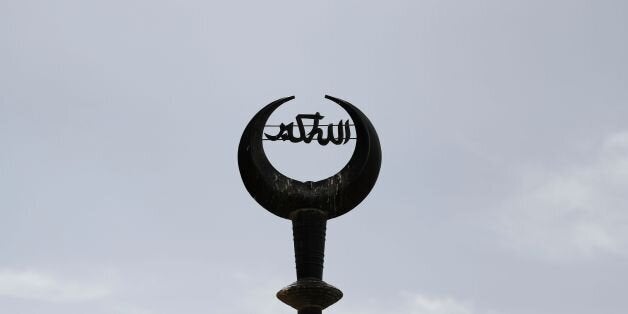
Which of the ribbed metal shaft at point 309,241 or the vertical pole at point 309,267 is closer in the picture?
the vertical pole at point 309,267

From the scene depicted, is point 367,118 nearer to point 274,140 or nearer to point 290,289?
point 274,140

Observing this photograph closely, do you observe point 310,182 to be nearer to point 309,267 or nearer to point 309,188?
point 309,188

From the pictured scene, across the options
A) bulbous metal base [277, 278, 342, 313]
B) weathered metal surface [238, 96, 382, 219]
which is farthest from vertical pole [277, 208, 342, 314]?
weathered metal surface [238, 96, 382, 219]

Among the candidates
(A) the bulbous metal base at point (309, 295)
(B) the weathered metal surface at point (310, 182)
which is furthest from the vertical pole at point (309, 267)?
(B) the weathered metal surface at point (310, 182)

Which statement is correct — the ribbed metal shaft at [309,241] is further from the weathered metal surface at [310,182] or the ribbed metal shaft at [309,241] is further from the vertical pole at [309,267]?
the weathered metal surface at [310,182]

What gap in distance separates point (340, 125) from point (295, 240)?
8.89 feet

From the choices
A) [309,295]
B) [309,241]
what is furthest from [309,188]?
[309,295]

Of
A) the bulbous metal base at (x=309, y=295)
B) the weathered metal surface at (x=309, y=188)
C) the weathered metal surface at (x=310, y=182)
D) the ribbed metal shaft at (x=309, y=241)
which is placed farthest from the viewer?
the weathered metal surface at (x=310, y=182)

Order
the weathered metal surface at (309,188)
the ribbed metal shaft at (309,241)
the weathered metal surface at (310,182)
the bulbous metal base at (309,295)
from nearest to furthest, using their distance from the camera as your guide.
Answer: the bulbous metal base at (309,295)
the ribbed metal shaft at (309,241)
the weathered metal surface at (309,188)
the weathered metal surface at (310,182)

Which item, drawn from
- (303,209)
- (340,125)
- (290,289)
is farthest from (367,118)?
(290,289)

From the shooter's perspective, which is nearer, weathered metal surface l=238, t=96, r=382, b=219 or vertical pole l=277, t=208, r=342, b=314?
vertical pole l=277, t=208, r=342, b=314

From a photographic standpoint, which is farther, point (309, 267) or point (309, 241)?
point (309, 241)

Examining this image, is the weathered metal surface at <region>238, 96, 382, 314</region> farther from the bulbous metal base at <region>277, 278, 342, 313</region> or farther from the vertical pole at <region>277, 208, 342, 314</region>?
the bulbous metal base at <region>277, 278, 342, 313</region>

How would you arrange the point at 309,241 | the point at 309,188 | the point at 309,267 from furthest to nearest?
the point at 309,188
the point at 309,241
the point at 309,267
